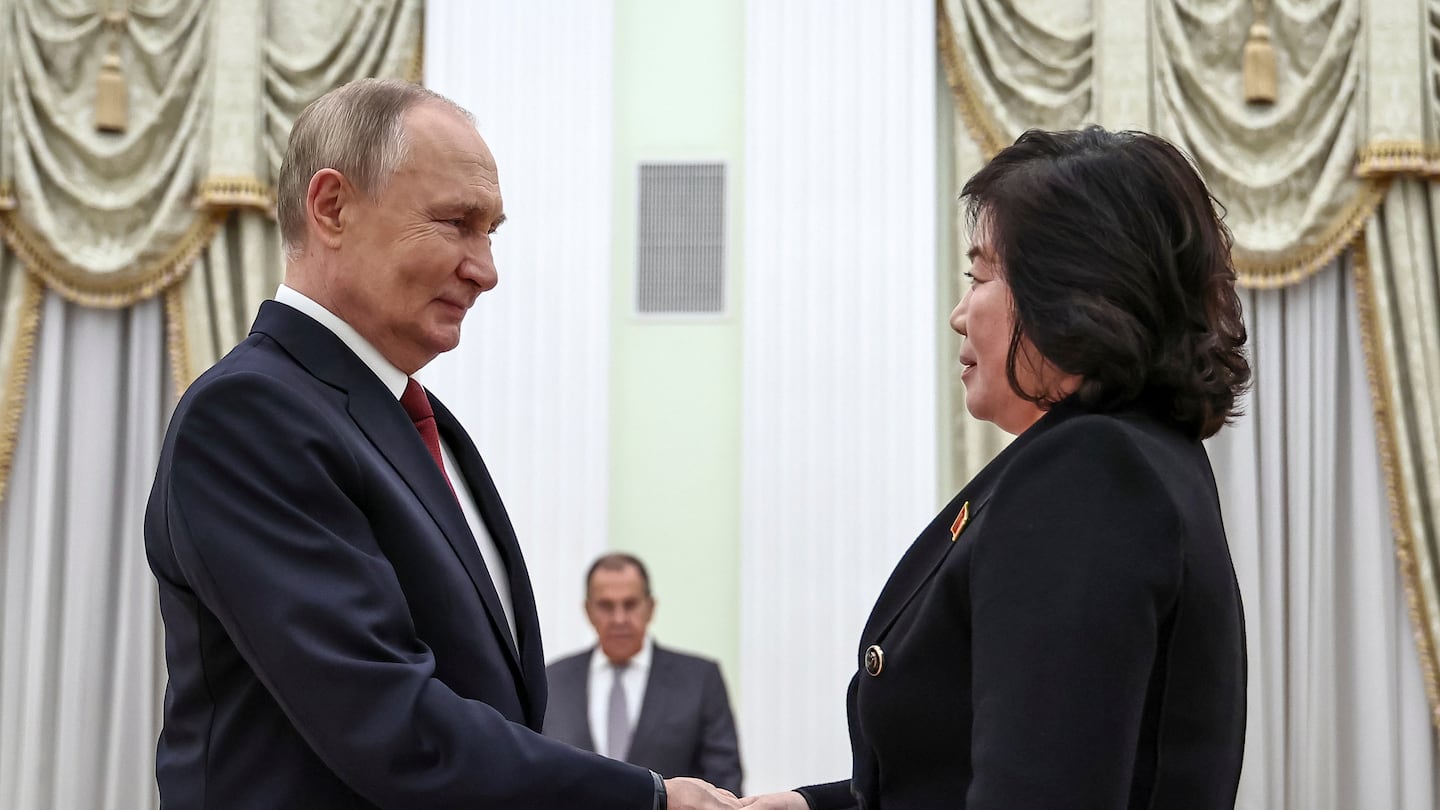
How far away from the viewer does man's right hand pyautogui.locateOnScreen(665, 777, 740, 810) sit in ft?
7.09

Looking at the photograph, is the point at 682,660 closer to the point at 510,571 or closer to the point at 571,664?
the point at 571,664

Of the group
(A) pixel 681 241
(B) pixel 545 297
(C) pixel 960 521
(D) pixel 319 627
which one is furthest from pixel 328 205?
(A) pixel 681 241

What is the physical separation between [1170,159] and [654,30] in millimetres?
5139

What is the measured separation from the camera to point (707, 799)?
2203 mm

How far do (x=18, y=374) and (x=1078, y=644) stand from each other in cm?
601

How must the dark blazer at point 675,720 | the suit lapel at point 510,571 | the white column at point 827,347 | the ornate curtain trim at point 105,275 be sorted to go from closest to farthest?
the suit lapel at point 510,571
the dark blazer at point 675,720
the white column at point 827,347
the ornate curtain trim at point 105,275

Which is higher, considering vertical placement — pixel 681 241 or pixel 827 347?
pixel 681 241

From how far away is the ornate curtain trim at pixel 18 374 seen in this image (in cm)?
652

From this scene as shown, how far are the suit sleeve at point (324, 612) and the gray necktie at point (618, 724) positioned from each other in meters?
3.64

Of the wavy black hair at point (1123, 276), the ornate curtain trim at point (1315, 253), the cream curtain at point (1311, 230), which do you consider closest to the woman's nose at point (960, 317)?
the wavy black hair at point (1123, 276)

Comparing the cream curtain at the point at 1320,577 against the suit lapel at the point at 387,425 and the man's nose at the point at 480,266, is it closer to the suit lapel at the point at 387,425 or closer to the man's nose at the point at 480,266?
the man's nose at the point at 480,266

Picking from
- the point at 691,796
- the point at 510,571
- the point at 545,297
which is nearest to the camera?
the point at 691,796

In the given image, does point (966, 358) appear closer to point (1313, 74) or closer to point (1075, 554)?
point (1075, 554)

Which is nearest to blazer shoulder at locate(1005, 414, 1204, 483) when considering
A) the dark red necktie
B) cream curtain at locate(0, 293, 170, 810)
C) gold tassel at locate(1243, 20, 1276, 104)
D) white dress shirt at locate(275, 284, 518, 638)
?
white dress shirt at locate(275, 284, 518, 638)
